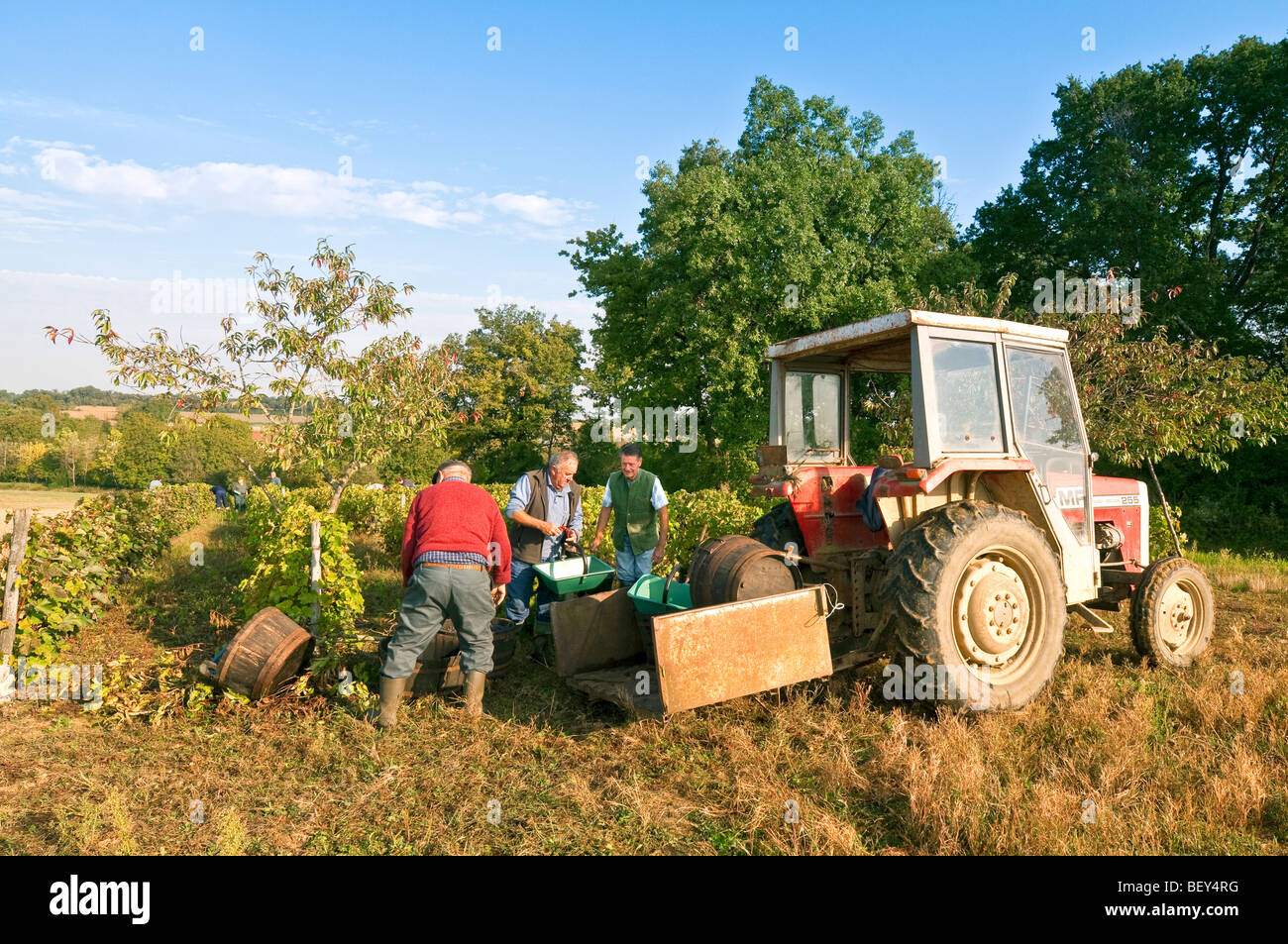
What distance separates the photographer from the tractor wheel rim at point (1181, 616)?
577 cm

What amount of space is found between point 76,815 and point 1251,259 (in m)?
26.4

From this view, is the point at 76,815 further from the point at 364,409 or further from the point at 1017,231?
the point at 1017,231

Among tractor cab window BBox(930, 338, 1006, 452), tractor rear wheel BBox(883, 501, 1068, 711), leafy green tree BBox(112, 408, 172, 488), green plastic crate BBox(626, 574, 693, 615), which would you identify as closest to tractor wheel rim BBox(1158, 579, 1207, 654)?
tractor rear wheel BBox(883, 501, 1068, 711)

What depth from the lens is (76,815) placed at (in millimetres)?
3762

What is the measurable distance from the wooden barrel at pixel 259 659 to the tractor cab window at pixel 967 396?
4418mm

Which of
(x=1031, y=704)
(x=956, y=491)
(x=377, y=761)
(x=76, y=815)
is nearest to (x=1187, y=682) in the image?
(x=1031, y=704)

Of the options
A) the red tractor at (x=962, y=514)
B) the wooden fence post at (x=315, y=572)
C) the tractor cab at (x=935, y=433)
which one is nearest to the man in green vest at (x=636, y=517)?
the red tractor at (x=962, y=514)

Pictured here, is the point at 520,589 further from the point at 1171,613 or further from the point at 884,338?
the point at 1171,613

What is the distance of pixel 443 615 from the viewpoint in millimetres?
5121

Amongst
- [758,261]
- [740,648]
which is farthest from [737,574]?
[758,261]

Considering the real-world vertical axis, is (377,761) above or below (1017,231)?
below

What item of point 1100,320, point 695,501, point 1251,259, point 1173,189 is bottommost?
point 695,501

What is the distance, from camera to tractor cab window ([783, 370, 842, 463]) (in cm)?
584

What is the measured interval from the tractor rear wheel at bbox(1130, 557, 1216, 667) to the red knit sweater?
4585mm
